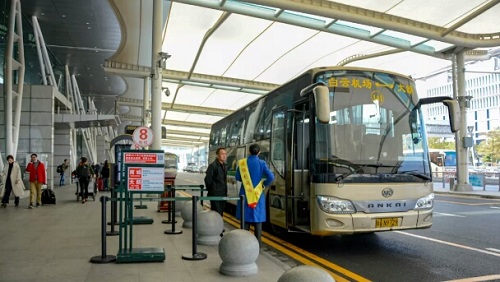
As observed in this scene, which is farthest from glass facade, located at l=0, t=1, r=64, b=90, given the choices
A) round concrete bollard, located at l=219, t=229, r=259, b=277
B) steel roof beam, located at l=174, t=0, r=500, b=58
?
round concrete bollard, located at l=219, t=229, r=259, b=277

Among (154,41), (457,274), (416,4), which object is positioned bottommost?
(457,274)

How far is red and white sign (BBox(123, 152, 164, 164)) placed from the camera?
24.4ft

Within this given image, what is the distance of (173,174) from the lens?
1498cm

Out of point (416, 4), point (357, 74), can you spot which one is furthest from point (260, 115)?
point (416, 4)

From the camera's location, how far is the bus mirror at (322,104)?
21.7 feet

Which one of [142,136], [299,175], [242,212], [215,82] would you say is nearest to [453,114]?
[299,175]

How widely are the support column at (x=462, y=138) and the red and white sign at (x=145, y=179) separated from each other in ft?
64.6

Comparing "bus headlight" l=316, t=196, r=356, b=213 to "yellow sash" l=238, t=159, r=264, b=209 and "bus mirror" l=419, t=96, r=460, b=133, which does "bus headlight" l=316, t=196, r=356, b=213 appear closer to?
"yellow sash" l=238, t=159, r=264, b=209

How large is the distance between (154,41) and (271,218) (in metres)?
9.12

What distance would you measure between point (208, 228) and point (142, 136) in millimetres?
6635

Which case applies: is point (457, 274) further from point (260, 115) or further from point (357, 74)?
point (260, 115)

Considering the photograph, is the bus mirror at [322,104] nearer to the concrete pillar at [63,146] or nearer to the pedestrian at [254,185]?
the pedestrian at [254,185]

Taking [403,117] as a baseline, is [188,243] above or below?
below

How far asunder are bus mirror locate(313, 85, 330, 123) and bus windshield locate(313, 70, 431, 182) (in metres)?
0.69
